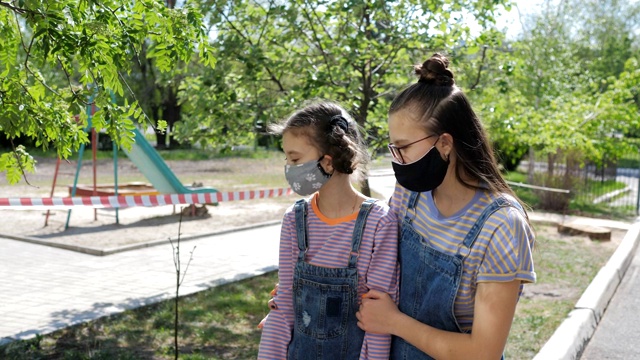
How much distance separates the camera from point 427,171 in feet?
6.77

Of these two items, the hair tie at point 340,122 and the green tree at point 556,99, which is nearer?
the hair tie at point 340,122

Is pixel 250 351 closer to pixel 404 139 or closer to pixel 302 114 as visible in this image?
pixel 302 114

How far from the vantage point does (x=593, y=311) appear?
696 centimetres

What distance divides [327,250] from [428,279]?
44 centimetres

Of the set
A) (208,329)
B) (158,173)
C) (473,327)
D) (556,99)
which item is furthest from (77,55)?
(556,99)

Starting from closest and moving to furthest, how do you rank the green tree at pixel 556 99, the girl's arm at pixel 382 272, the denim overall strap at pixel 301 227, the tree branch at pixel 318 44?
the girl's arm at pixel 382 272
the denim overall strap at pixel 301 227
the tree branch at pixel 318 44
the green tree at pixel 556 99

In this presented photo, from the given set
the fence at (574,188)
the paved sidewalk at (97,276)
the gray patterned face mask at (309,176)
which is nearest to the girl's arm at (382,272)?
the gray patterned face mask at (309,176)

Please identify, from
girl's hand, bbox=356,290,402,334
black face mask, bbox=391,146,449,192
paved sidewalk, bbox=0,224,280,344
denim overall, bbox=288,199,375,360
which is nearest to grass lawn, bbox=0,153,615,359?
paved sidewalk, bbox=0,224,280,344

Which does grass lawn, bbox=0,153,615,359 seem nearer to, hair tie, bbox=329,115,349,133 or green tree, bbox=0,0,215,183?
green tree, bbox=0,0,215,183

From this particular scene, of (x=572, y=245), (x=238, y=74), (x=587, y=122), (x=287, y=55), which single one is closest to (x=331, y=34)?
(x=287, y=55)

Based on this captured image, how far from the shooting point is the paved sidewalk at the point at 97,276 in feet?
21.2

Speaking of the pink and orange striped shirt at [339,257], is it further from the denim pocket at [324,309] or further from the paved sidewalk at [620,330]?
the paved sidewalk at [620,330]

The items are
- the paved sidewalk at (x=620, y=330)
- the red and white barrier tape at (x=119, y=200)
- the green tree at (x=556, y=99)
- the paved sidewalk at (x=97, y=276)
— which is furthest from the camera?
the green tree at (x=556, y=99)

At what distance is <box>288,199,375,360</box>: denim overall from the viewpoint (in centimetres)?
231
